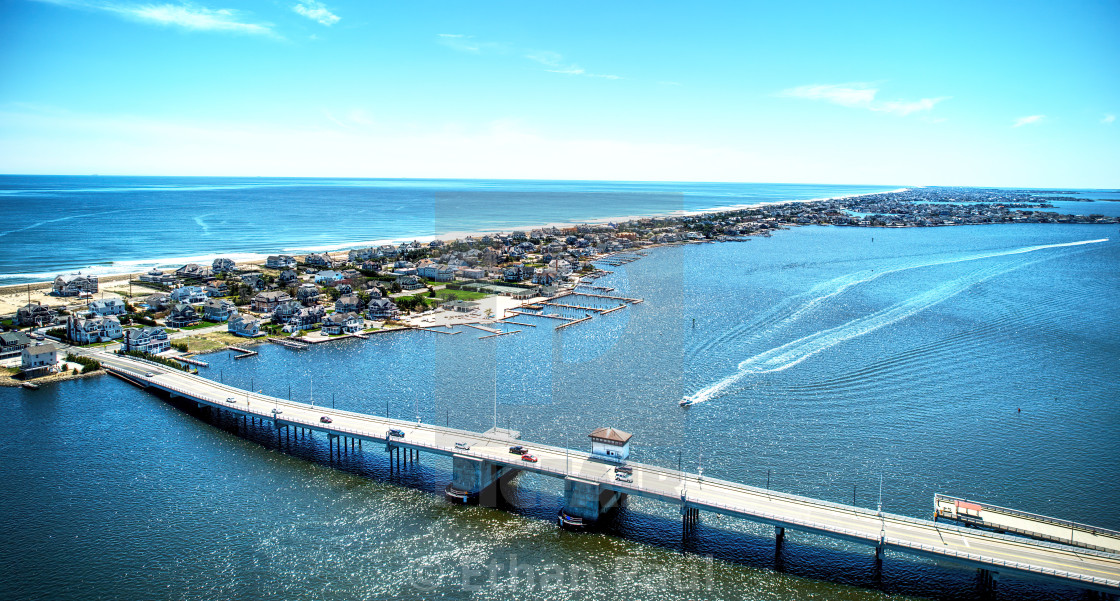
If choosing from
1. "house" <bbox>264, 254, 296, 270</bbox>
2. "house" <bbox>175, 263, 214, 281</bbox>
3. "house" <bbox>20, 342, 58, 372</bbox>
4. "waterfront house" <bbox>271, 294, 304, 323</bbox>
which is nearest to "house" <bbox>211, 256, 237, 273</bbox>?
"house" <bbox>175, 263, 214, 281</bbox>

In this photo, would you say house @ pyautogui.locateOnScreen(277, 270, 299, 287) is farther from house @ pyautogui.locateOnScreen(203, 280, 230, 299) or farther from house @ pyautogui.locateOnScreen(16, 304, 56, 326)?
house @ pyautogui.locateOnScreen(16, 304, 56, 326)

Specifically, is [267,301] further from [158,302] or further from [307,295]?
[158,302]

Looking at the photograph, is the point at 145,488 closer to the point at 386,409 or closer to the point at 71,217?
the point at 386,409

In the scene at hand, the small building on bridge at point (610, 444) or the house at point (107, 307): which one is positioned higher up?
the house at point (107, 307)

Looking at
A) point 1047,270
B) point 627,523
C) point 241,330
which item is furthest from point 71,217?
point 1047,270

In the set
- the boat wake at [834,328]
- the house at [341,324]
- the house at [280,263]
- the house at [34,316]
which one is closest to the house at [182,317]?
the house at [34,316]

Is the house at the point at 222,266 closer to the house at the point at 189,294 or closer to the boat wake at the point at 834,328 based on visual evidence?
the house at the point at 189,294

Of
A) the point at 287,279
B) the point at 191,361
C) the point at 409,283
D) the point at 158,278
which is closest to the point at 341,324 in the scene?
the point at 191,361
